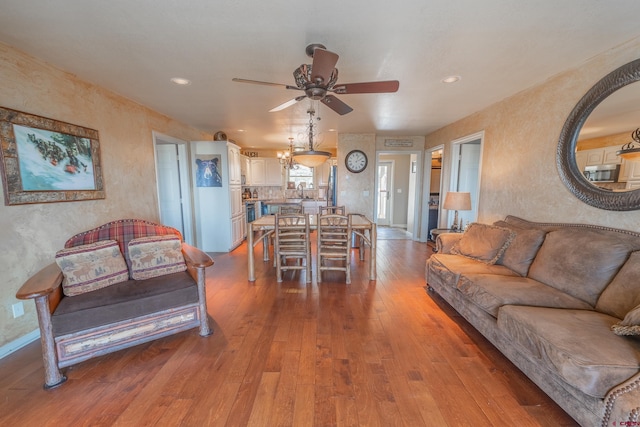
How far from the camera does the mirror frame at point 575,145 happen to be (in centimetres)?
190

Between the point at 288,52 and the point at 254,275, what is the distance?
8.98 ft

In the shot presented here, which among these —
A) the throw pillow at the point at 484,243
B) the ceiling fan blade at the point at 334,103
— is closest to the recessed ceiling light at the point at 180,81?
the ceiling fan blade at the point at 334,103

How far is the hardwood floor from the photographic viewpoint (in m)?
1.45

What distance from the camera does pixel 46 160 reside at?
221 cm

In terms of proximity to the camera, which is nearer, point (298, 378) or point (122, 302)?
point (298, 378)

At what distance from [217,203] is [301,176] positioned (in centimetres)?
342

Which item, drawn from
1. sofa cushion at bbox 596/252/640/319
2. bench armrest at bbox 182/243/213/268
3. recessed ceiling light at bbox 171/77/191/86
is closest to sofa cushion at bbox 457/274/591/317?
sofa cushion at bbox 596/252/640/319

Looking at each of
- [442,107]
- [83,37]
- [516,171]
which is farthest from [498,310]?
[83,37]

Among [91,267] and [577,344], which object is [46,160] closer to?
[91,267]

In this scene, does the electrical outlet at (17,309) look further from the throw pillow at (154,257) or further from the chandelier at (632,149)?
the chandelier at (632,149)

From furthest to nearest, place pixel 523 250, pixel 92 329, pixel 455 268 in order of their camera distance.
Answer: pixel 455 268, pixel 523 250, pixel 92 329

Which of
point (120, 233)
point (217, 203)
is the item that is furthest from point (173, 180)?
point (120, 233)

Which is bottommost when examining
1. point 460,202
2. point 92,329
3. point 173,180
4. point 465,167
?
point 92,329

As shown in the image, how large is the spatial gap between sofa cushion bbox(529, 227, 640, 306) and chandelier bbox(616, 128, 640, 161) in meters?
0.61
